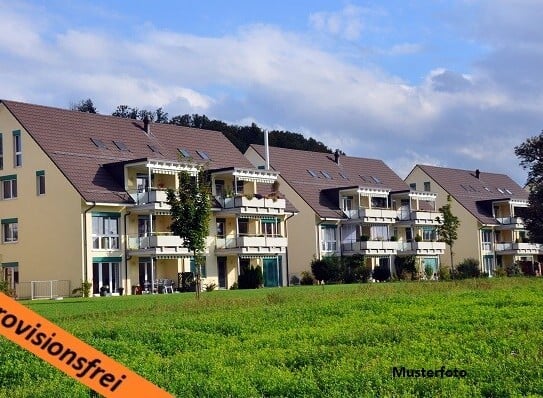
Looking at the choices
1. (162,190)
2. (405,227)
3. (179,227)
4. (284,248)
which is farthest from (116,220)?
(405,227)

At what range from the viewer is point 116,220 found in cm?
4816

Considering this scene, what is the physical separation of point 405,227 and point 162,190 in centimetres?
3002

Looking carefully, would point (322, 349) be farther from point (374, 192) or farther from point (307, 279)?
point (374, 192)

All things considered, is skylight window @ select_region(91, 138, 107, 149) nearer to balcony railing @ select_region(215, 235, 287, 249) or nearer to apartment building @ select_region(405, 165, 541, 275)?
balcony railing @ select_region(215, 235, 287, 249)

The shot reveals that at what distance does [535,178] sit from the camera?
232 feet

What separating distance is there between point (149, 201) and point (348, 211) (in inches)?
867

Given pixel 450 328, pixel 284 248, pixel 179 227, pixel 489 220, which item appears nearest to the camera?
pixel 450 328

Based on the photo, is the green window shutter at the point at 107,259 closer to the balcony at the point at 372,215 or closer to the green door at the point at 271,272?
the green door at the point at 271,272

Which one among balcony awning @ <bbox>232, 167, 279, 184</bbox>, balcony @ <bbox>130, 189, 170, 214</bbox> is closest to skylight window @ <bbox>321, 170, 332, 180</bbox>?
balcony awning @ <bbox>232, 167, 279, 184</bbox>

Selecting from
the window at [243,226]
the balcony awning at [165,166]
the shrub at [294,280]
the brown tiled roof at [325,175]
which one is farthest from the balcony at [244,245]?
the brown tiled roof at [325,175]

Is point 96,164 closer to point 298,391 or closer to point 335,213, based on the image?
point 335,213

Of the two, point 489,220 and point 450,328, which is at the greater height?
point 489,220

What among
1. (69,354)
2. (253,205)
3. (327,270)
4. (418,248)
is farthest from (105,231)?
(69,354)

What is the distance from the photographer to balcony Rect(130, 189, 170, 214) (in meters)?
48.2
